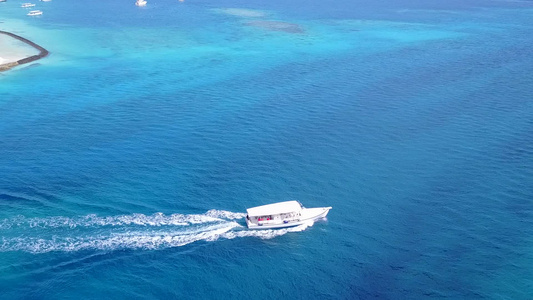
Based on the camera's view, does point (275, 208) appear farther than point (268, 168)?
No

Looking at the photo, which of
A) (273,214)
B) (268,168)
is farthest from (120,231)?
(268,168)

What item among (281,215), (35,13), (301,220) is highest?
(35,13)

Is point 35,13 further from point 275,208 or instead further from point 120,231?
point 275,208

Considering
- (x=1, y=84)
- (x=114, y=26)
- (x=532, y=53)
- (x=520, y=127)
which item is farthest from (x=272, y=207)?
(x=114, y=26)

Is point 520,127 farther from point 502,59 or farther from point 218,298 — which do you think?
point 218,298

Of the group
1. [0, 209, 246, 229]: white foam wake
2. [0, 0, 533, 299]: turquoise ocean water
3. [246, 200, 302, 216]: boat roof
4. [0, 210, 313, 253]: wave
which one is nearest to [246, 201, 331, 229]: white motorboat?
[246, 200, 302, 216]: boat roof
